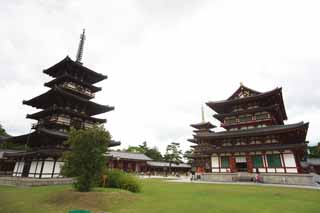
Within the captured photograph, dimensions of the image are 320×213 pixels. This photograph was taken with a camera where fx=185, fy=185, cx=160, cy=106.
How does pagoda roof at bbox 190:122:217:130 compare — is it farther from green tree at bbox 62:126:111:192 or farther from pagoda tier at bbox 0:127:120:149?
green tree at bbox 62:126:111:192

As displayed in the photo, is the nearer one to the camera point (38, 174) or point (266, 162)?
point (38, 174)

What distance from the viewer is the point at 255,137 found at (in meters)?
27.7

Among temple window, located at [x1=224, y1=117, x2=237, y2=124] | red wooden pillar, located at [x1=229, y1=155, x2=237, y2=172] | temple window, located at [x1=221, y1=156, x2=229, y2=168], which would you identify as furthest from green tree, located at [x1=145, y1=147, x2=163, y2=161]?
red wooden pillar, located at [x1=229, y1=155, x2=237, y2=172]

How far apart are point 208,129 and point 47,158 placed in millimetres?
41563

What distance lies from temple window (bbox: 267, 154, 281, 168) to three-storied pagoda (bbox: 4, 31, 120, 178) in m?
21.9

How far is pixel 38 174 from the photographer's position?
71.6ft

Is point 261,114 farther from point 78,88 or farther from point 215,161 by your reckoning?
point 78,88

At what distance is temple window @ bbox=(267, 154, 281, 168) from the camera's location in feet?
81.5

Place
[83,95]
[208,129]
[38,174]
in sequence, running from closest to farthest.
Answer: [38,174], [83,95], [208,129]

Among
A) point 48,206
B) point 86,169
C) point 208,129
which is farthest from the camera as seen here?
point 208,129

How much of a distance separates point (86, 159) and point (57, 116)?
50.6 ft

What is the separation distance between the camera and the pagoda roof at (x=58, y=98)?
24188mm

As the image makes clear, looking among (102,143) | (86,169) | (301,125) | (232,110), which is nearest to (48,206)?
(86,169)

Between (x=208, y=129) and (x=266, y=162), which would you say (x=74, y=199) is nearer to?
(x=266, y=162)
